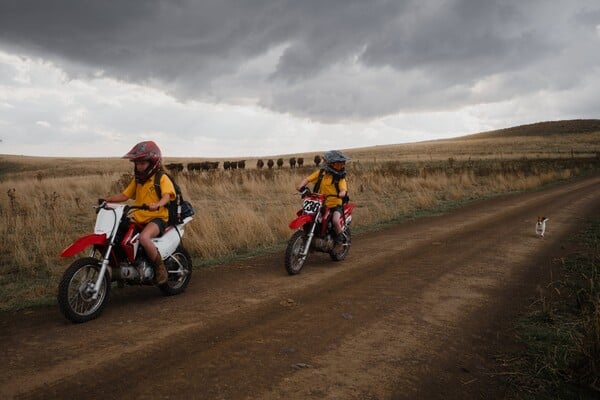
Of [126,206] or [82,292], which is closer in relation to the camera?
[82,292]

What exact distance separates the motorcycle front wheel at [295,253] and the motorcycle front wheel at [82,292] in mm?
2681

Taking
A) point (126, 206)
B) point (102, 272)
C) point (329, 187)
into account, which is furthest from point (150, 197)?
point (329, 187)

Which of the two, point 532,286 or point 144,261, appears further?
point 532,286

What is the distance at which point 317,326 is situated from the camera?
4.80 metres

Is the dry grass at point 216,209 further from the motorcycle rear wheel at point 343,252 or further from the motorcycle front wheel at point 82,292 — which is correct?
the motorcycle rear wheel at point 343,252

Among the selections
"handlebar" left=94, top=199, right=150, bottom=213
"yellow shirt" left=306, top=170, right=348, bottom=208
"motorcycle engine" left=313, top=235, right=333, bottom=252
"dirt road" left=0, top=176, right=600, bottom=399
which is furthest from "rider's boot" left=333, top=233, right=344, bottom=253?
"handlebar" left=94, top=199, right=150, bottom=213

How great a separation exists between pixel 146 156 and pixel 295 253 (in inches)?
111

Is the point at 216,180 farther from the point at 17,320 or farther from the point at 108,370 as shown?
the point at 108,370

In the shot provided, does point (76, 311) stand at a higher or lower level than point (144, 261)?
lower

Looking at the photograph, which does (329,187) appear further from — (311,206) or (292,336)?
(292,336)

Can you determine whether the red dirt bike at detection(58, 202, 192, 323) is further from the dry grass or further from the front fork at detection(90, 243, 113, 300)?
the dry grass

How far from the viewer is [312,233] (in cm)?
743

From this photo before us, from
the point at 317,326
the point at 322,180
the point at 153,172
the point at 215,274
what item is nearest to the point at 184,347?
the point at 317,326

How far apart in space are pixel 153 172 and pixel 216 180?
15.3m
